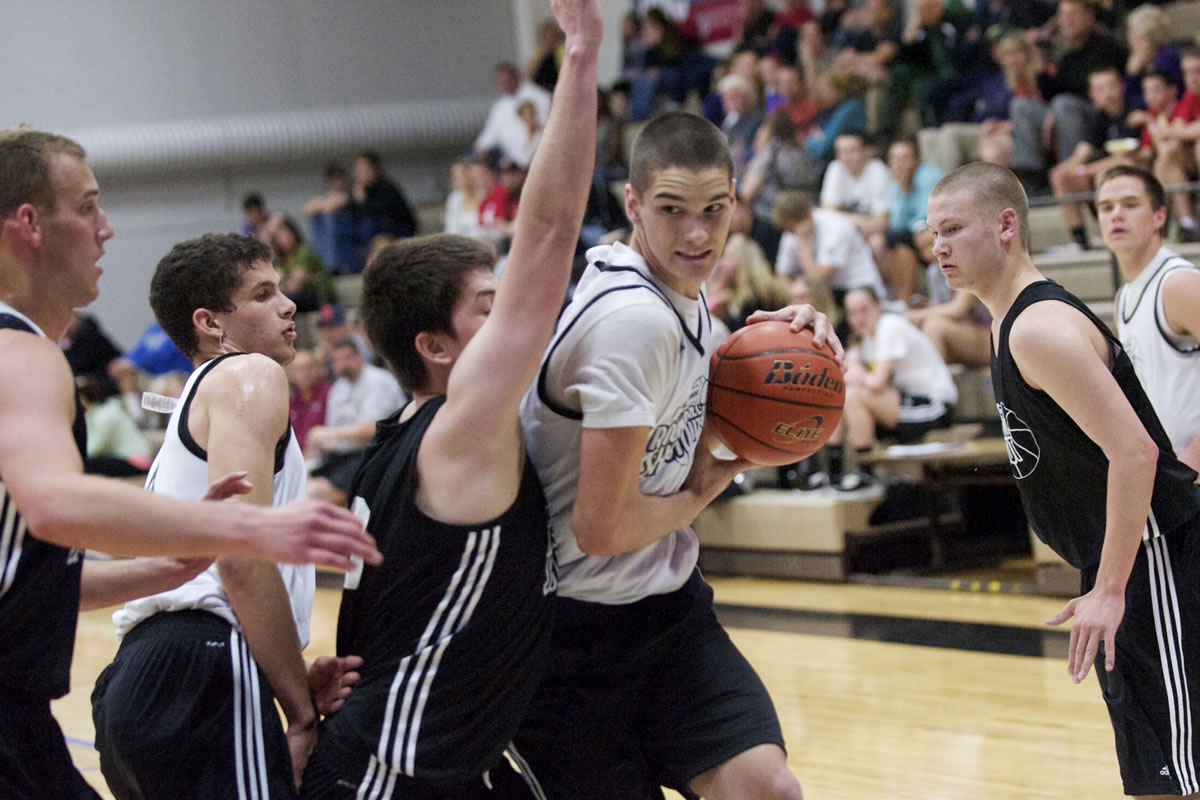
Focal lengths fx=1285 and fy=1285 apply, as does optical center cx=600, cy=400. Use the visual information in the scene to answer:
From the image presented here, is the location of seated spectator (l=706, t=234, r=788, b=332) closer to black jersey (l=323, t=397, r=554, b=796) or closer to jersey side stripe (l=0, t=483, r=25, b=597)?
black jersey (l=323, t=397, r=554, b=796)

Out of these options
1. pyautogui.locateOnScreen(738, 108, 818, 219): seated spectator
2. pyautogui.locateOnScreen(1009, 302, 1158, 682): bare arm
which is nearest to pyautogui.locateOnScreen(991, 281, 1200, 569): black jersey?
pyautogui.locateOnScreen(1009, 302, 1158, 682): bare arm

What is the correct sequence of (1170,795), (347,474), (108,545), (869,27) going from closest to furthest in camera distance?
(108,545)
(1170,795)
(347,474)
(869,27)

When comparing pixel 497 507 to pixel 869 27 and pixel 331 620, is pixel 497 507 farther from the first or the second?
pixel 869 27

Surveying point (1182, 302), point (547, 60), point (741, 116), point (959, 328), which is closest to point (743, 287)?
point (959, 328)

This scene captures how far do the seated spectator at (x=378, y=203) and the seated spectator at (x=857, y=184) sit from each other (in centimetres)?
483

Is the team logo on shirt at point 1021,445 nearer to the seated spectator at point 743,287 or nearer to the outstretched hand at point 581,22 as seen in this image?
the outstretched hand at point 581,22

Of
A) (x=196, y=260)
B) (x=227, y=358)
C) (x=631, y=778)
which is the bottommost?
(x=631, y=778)

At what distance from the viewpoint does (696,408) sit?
2.59 metres

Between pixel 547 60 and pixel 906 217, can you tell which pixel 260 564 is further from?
pixel 547 60

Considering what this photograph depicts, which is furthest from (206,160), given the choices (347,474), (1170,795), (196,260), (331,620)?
(1170,795)

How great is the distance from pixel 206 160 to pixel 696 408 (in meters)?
12.3

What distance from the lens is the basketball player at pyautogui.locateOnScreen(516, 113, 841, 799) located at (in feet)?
7.70

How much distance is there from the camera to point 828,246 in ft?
28.0

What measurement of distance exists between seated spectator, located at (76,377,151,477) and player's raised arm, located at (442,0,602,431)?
8.48 metres
